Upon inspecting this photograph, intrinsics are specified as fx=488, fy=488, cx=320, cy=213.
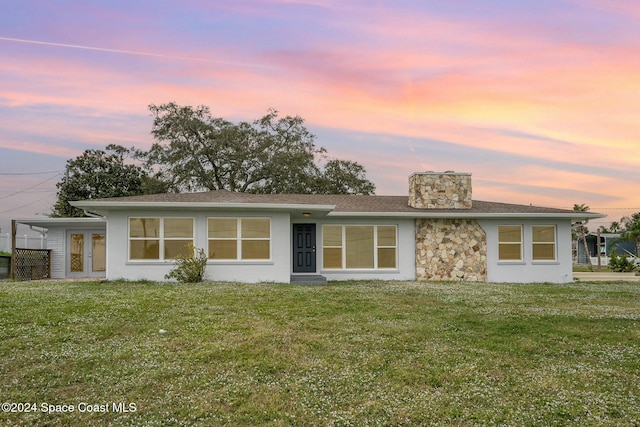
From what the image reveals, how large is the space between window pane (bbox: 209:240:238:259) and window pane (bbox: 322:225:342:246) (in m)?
3.56

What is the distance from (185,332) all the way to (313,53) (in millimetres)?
10482

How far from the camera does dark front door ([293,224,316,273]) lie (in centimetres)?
1795

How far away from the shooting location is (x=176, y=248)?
52.9ft

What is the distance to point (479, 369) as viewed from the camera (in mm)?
6766

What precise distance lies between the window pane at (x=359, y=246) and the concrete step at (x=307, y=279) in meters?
1.69

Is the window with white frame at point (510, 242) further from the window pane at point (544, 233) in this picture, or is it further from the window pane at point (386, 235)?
the window pane at point (386, 235)

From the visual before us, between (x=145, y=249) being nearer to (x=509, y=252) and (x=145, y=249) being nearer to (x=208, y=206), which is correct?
(x=208, y=206)

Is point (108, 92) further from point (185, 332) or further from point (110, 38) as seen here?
point (185, 332)

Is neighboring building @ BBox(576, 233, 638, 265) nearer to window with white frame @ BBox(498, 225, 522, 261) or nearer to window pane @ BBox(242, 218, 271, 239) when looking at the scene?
window with white frame @ BBox(498, 225, 522, 261)

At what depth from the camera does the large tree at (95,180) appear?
A: 33.8m

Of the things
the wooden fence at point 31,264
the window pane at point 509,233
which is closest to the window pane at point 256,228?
the window pane at point 509,233

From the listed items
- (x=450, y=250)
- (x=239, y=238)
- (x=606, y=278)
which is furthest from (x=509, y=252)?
(x=239, y=238)

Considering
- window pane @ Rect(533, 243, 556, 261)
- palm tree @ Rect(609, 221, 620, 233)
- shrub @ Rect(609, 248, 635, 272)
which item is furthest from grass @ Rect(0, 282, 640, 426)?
palm tree @ Rect(609, 221, 620, 233)

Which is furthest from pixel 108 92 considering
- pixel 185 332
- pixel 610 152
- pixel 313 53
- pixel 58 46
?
pixel 610 152
